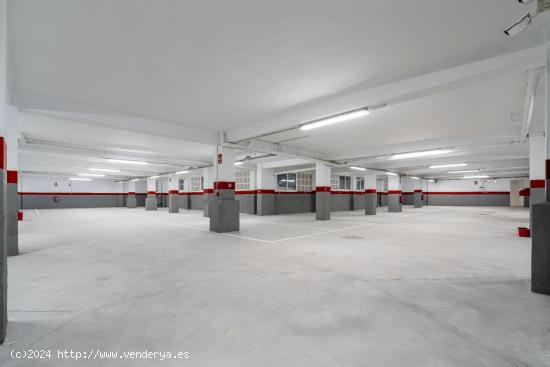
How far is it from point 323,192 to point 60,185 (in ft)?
99.1

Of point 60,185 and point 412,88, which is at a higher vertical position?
point 412,88

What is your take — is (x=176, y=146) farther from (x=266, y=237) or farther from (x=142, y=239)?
(x=266, y=237)

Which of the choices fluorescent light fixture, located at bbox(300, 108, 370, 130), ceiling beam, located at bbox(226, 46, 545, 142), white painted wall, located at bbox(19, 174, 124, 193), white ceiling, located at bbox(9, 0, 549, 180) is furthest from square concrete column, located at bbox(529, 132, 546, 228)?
white painted wall, located at bbox(19, 174, 124, 193)

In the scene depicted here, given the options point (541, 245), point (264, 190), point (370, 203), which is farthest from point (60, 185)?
point (541, 245)

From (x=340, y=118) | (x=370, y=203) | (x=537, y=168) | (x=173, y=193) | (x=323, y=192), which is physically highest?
(x=340, y=118)

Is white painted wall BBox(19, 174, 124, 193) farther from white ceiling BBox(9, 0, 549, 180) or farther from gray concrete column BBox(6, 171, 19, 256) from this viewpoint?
gray concrete column BBox(6, 171, 19, 256)

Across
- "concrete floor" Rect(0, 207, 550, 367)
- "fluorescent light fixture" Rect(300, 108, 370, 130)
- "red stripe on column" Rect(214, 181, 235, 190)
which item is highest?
"fluorescent light fixture" Rect(300, 108, 370, 130)

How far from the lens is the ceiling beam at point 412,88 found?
4.57 meters

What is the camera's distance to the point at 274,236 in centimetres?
962

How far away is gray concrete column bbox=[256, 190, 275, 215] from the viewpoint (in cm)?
1997

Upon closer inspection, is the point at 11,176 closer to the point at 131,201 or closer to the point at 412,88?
the point at 412,88

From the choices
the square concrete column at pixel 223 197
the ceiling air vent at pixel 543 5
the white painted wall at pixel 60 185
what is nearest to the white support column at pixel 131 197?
the white painted wall at pixel 60 185

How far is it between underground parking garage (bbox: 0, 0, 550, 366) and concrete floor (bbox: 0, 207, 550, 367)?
0.03m

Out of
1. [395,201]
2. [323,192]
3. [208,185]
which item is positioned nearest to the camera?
[323,192]
